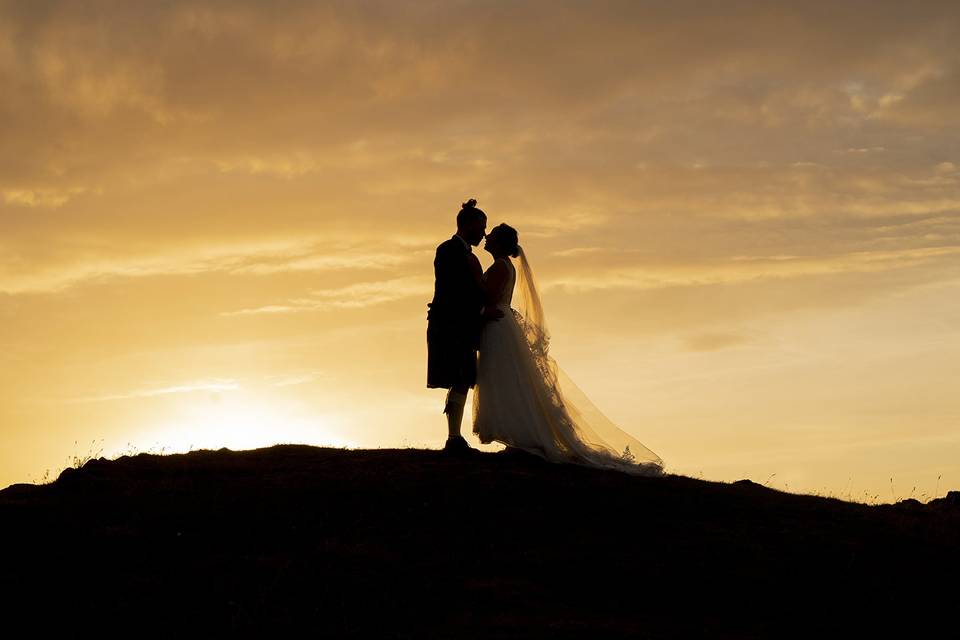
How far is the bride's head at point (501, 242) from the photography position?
→ 20.5m

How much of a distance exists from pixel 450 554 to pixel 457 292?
568 cm

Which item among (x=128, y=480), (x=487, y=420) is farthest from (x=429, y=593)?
(x=128, y=480)

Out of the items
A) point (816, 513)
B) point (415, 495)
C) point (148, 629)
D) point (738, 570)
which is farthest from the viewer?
point (816, 513)

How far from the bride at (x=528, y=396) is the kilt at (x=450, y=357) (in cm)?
37

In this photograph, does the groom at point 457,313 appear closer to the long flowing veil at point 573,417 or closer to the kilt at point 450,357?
the kilt at point 450,357

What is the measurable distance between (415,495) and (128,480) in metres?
5.51

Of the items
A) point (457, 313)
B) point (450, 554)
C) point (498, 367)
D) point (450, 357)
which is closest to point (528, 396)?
point (498, 367)

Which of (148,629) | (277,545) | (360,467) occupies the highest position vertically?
(360,467)

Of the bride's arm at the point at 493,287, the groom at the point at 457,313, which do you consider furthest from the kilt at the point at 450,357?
the bride's arm at the point at 493,287

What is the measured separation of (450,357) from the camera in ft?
66.1

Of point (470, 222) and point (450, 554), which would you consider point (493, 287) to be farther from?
point (450, 554)

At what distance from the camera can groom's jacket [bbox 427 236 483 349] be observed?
66.0 feet

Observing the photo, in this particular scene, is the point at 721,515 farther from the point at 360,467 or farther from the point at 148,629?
the point at 148,629

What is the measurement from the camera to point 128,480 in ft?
65.5
